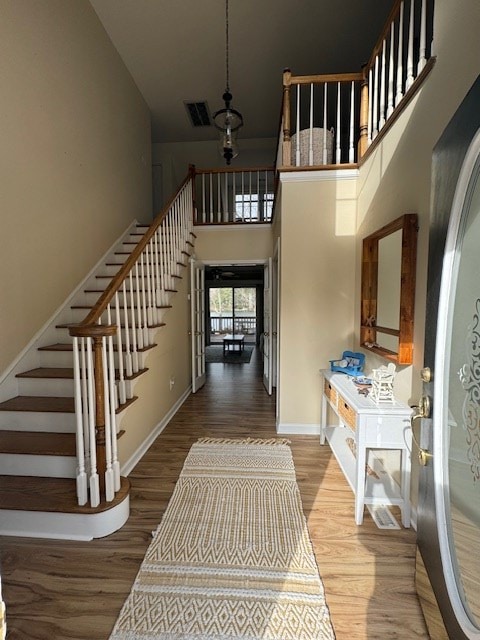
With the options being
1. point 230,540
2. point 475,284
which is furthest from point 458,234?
point 230,540

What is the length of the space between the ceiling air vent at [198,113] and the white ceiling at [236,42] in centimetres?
15

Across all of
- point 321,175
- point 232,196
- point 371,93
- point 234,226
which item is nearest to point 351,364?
point 321,175

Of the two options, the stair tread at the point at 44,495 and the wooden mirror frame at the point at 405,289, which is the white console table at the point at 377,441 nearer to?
the wooden mirror frame at the point at 405,289

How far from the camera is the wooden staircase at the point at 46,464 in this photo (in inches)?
71.6

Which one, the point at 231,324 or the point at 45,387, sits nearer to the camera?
the point at 45,387

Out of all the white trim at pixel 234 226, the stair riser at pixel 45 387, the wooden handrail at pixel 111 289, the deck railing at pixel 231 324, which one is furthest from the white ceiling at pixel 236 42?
the deck railing at pixel 231 324

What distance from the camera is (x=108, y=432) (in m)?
1.88

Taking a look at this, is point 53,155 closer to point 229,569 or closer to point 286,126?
point 286,126

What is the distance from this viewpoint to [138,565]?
1.64 m

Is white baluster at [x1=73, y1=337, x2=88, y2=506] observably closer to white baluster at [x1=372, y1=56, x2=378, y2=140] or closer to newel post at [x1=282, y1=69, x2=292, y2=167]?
newel post at [x1=282, y1=69, x2=292, y2=167]

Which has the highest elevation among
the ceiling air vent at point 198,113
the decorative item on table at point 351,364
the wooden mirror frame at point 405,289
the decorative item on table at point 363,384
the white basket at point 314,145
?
the ceiling air vent at point 198,113

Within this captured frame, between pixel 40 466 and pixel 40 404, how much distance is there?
48cm

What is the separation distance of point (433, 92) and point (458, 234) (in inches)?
44.7

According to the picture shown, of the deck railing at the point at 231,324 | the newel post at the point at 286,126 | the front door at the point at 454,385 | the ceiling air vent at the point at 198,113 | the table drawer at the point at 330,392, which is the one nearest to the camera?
the front door at the point at 454,385
